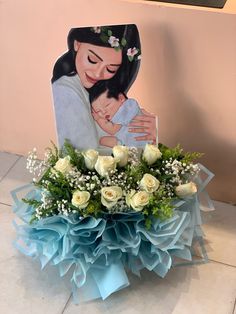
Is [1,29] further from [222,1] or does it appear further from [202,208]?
[202,208]

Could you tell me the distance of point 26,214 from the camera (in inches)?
Answer: 44.1

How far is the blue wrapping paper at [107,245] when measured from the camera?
1.01 metres

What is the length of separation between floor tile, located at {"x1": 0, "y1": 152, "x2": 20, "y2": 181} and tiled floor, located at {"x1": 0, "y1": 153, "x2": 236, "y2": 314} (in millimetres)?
294

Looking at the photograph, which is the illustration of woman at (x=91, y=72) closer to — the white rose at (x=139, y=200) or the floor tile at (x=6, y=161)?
the white rose at (x=139, y=200)

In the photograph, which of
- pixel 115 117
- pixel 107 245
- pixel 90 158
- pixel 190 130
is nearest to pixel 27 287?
pixel 107 245

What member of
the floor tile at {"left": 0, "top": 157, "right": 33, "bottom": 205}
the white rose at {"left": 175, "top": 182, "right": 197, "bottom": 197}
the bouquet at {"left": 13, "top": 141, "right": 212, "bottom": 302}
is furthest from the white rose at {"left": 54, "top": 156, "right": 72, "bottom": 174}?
the floor tile at {"left": 0, "top": 157, "right": 33, "bottom": 205}

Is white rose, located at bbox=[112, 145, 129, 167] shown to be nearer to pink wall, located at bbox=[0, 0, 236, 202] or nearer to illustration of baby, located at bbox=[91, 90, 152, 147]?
illustration of baby, located at bbox=[91, 90, 152, 147]

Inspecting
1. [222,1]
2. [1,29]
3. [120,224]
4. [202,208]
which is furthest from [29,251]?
[222,1]

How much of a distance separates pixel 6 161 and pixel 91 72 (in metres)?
0.58

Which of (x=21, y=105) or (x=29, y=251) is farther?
(x=21, y=105)

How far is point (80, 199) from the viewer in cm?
98

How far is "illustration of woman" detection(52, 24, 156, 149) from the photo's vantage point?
102 centimetres

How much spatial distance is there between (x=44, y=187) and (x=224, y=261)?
0.49 m

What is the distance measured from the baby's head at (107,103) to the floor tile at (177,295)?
1.32ft
